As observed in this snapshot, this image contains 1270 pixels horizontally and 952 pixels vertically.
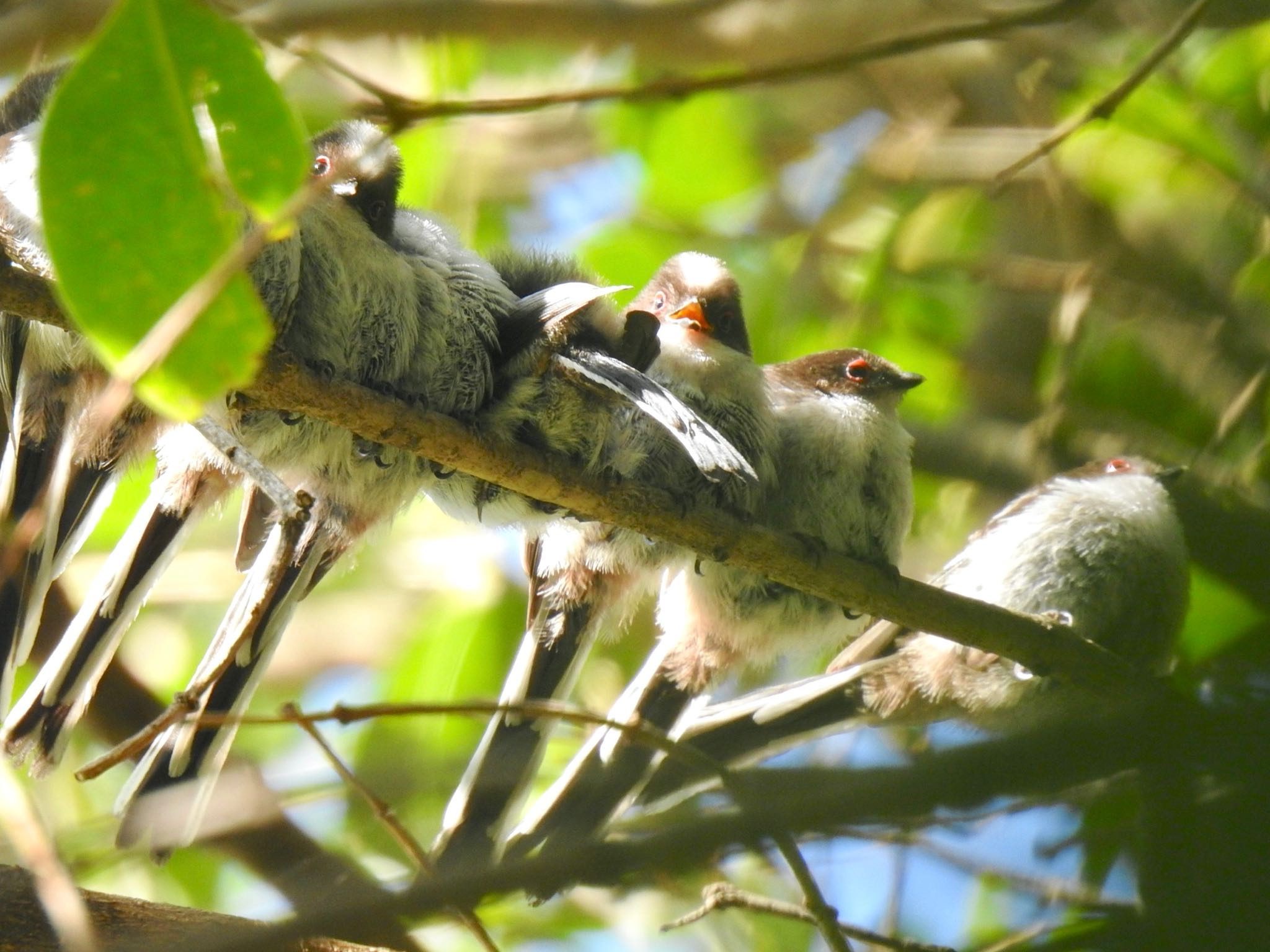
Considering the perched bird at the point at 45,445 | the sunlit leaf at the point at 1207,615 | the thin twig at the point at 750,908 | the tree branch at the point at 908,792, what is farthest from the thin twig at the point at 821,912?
the perched bird at the point at 45,445

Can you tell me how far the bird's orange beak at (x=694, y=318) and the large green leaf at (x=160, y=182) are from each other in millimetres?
1679

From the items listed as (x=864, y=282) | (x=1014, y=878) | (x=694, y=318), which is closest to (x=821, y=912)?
(x=1014, y=878)

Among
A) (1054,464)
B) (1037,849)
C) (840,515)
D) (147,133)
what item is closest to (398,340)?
(147,133)

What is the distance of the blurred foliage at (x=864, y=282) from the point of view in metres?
3.79

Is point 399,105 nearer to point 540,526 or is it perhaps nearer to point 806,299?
point 540,526

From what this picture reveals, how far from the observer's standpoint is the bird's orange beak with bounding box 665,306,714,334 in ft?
10.5

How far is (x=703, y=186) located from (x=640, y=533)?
279cm

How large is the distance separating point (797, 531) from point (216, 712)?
4.54 feet

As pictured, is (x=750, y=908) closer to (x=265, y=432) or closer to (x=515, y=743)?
(x=515, y=743)

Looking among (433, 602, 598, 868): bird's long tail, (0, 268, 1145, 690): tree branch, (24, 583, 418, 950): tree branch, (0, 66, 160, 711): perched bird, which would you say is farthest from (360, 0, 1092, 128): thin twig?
(433, 602, 598, 868): bird's long tail

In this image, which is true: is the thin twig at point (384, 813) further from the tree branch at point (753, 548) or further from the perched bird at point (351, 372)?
the tree branch at point (753, 548)

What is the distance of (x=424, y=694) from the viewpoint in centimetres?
400

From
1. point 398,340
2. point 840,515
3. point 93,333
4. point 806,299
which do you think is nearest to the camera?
A: point 93,333

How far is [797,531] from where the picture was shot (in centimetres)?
305
